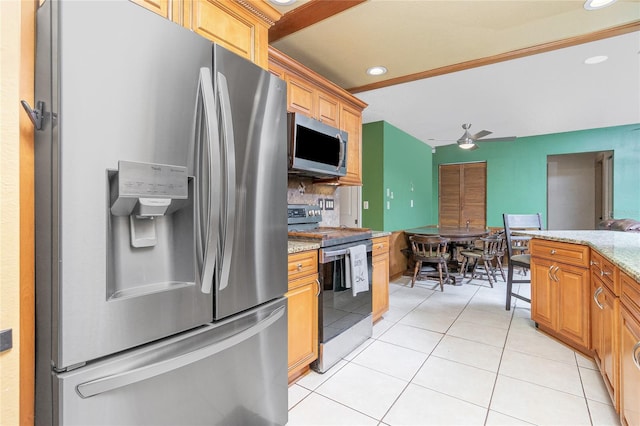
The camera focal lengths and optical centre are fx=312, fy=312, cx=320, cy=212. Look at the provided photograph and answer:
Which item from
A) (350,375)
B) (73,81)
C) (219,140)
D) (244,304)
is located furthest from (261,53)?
(350,375)

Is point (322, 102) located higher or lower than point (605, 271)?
higher

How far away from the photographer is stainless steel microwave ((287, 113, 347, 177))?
228 centimetres

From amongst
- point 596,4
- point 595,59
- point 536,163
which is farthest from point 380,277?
point 536,163

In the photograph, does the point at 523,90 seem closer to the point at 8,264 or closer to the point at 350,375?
the point at 350,375

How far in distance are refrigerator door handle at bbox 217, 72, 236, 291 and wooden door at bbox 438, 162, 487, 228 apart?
20.7ft

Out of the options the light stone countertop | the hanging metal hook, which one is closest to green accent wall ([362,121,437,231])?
the light stone countertop

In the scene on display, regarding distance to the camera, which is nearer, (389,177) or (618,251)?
(618,251)

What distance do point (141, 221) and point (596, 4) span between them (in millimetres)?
2854

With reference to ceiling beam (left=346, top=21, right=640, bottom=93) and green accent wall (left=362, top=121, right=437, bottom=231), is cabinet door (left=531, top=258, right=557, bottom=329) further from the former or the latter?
green accent wall (left=362, top=121, right=437, bottom=231)

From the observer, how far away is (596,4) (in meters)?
1.97

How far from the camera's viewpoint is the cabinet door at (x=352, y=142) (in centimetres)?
310

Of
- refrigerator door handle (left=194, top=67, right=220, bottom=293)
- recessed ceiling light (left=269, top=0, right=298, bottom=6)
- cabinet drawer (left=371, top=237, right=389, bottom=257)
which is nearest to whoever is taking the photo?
refrigerator door handle (left=194, top=67, right=220, bottom=293)

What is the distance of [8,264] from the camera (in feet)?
2.66

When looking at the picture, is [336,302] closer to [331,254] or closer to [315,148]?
[331,254]
